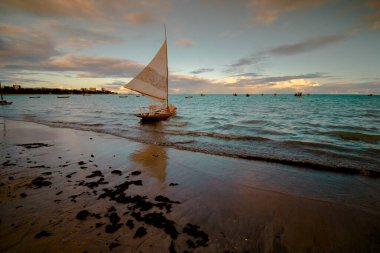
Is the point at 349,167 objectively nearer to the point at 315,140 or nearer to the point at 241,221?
the point at 315,140

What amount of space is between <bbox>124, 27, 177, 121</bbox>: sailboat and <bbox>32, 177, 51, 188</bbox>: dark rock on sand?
15.7 m

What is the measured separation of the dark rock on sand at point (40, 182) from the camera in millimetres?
6359

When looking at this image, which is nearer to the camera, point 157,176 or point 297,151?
point 157,176

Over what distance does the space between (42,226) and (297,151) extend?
12600 mm

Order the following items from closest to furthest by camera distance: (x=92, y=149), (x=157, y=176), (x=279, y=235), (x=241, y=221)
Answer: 1. (x=279, y=235)
2. (x=241, y=221)
3. (x=157, y=176)
4. (x=92, y=149)

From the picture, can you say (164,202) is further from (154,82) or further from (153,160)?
(154,82)

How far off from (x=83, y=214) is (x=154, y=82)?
2004 centimetres

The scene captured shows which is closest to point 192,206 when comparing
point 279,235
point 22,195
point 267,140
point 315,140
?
point 279,235

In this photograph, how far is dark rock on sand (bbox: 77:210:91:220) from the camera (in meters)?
4.64

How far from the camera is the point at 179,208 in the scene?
17.1ft

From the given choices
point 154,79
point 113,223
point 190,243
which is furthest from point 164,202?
point 154,79

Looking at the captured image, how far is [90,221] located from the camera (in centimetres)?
452

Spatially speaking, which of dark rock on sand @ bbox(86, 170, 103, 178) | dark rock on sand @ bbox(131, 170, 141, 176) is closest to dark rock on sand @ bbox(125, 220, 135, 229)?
dark rock on sand @ bbox(131, 170, 141, 176)

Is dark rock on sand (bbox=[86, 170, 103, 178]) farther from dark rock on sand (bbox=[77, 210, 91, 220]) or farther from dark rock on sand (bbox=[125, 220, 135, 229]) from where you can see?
dark rock on sand (bbox=[125, 220, 135, 229])
